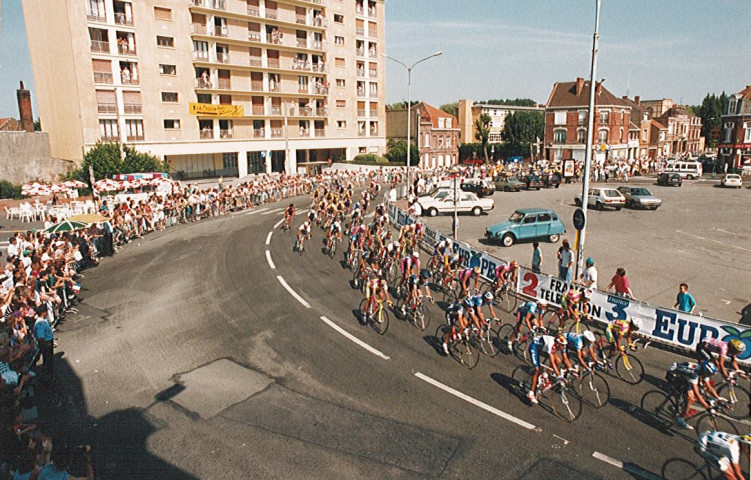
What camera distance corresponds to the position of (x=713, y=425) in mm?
8430

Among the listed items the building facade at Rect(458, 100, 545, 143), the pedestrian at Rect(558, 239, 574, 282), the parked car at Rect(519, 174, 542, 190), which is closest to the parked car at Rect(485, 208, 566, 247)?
the pedestrian at Rect(558, 239, 574, 282)

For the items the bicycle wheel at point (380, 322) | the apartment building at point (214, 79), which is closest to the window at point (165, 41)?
the apartment building at point (214, 79)

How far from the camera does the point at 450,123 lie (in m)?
74.4

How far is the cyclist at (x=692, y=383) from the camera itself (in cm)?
824

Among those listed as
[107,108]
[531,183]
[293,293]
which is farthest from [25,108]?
[531,183]

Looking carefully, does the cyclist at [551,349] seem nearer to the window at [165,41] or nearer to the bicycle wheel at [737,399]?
the bicycle wheel at [737,399]

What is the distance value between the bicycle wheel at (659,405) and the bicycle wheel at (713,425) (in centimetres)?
41

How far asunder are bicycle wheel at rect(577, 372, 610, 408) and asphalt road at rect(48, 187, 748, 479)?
9.0 inches

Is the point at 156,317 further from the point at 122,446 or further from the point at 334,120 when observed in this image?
the point at 334,120

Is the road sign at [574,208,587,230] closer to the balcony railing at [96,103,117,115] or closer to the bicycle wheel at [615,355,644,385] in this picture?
the bicycle wheel at [615,355,644,385]

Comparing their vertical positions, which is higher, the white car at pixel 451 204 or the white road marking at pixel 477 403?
the white car at pixel 451 204

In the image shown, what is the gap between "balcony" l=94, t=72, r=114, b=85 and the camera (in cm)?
4253

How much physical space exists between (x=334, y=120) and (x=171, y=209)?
36.6 meters

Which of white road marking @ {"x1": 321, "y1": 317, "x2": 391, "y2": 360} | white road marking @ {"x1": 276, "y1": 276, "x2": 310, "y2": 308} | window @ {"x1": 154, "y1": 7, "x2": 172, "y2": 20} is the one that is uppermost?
window @ {"x1": 154, "y1": 7, "x2": 172, "y2": 20}
